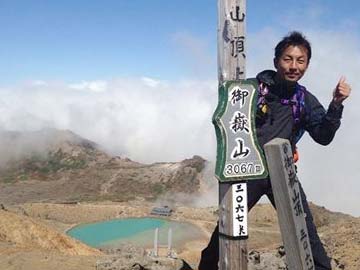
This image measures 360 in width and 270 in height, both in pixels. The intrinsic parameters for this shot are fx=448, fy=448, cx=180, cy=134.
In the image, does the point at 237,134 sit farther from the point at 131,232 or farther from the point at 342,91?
the point at 131,232

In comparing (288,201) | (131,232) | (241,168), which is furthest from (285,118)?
(131,232)

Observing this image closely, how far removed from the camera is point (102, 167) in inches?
3307

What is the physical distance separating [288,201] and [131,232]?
118 ft

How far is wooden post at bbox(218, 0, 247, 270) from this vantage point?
11.2 ft

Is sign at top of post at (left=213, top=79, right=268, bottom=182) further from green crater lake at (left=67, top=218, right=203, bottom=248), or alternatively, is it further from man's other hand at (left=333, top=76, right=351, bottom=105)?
green crater lake at (left=67, top=218, right=203, bottom=248)

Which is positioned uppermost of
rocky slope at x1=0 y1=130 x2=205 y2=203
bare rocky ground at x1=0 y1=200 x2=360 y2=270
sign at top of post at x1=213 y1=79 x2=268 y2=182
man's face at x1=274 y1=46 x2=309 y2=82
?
rocky slope at x1=0 y1=130 x2=205 y2=203

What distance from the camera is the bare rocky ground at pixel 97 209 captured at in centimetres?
1059

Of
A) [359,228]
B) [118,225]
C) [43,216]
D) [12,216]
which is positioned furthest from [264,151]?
[43,216]

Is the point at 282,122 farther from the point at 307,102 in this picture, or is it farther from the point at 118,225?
the point at 118,225

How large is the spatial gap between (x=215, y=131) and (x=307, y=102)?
82 centimetres

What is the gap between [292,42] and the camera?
3.54 m

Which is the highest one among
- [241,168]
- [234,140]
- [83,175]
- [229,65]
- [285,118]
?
[83,175]

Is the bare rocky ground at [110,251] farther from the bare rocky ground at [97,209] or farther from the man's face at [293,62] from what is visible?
the man's face at [293,62]

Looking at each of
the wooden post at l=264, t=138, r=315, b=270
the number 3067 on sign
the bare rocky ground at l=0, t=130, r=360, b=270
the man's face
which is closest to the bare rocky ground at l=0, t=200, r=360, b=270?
the bare rocky ground at l=0, t=130, r=360, b=270
